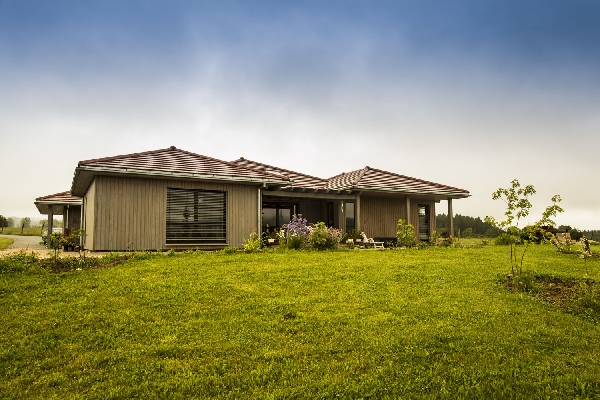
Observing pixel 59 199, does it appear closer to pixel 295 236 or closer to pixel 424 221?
pixel 295 236

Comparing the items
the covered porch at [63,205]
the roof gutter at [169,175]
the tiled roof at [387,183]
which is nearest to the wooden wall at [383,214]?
the tiled roof at [387,183]

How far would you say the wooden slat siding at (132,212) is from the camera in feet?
39.5

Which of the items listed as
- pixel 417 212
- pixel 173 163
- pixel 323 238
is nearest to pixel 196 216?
pixel 173 163

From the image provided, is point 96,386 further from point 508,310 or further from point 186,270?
point 508,310

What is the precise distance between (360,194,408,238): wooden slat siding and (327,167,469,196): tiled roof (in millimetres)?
1209

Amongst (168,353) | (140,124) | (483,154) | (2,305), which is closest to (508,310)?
(168,353)

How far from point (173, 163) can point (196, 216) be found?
212 cm

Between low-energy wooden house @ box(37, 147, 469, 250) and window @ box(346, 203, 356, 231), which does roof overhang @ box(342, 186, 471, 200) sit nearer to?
low-energy wooden house @ box(37, 147, 469, 250)

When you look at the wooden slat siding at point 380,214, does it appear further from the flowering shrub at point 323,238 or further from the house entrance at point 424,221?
the flowering shrub at point 323,238

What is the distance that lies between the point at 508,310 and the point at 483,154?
524 inches

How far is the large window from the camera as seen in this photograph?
1332 centimetres

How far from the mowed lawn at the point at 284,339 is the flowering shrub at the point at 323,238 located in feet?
15.5

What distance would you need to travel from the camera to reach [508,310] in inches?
210

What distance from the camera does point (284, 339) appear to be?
4.28m
